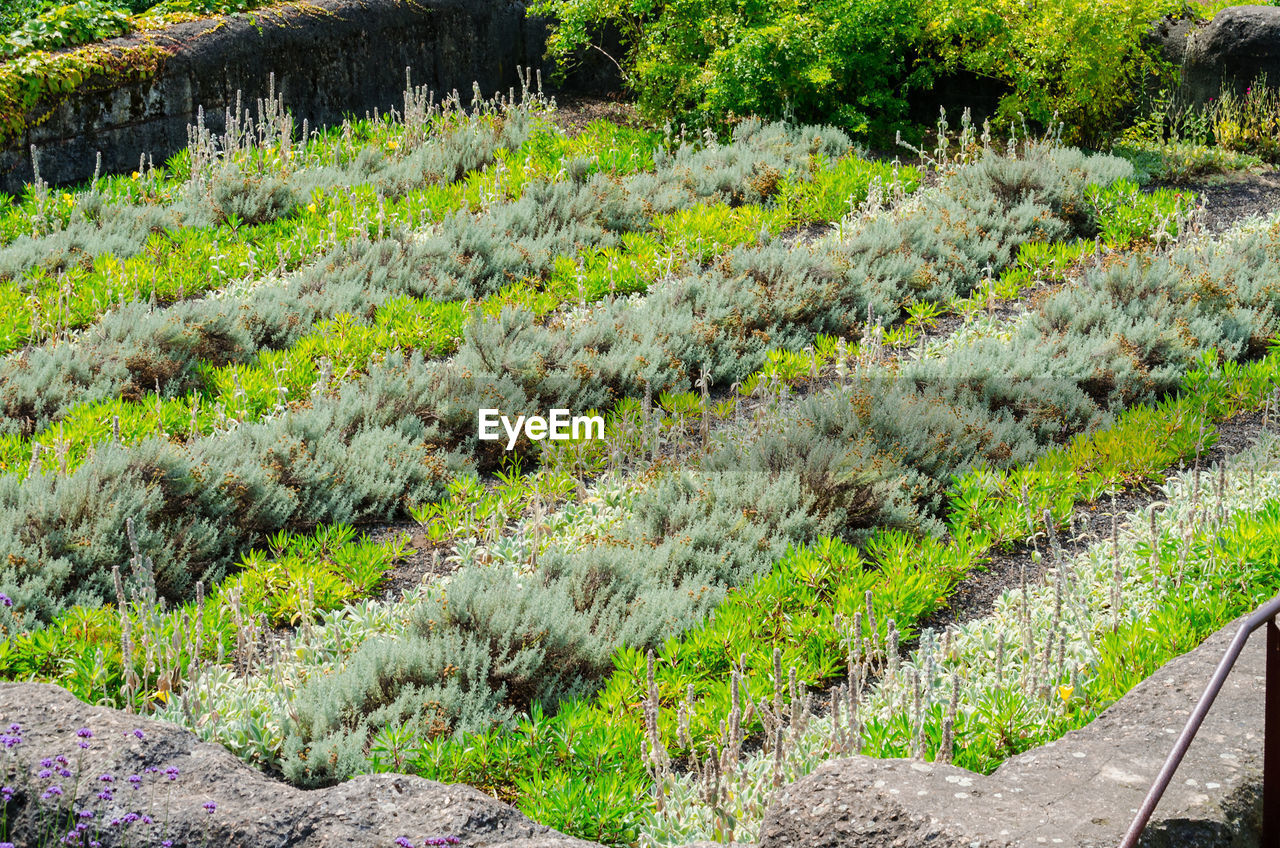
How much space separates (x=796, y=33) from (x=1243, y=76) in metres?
4.61

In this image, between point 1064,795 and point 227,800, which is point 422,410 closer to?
point 227,800

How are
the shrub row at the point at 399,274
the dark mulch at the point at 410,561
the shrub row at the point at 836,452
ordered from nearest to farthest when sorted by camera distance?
1. the shrub row at the point at 836,452
2. the dark mulch at the point at 410,561
3. the shrub row at the point at 399,274

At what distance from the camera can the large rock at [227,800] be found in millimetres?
2941

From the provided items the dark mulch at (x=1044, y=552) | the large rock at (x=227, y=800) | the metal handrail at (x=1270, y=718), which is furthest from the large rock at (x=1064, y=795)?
the dark mulch at (x=1044, y=552)

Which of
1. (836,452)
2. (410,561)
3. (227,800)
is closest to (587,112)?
(836,452)

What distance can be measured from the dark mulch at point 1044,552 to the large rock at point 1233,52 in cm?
655

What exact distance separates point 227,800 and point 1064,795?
6.93 feet

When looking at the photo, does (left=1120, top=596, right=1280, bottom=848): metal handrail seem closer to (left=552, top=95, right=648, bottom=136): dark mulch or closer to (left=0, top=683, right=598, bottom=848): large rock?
(left=0, top=683, right=598, bottom=848): large rock

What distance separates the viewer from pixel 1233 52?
1135 centimetres

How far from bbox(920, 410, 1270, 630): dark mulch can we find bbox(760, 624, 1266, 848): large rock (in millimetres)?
1317

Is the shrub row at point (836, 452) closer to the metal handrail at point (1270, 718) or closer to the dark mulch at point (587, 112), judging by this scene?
the metal handrail at point (1270, 718)

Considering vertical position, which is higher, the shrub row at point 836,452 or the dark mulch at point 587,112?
the dark mulch at point 587,112

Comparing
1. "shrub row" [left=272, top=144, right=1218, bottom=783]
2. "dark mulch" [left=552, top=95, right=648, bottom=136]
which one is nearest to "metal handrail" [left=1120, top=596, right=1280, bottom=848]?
"shrub row" [left=272, top=144, right=1218, bottom=783]

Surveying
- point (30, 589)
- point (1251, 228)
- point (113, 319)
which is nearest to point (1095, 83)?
point (1251, 228)
